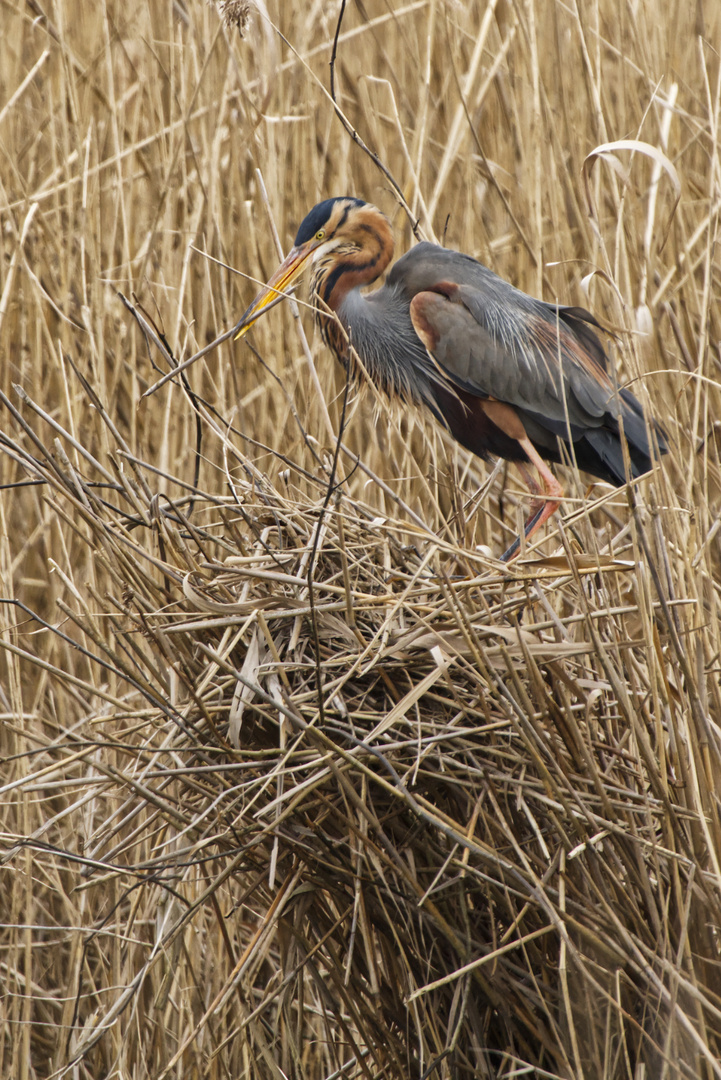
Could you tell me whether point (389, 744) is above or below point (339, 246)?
below

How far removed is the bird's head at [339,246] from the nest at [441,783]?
27.8 inches

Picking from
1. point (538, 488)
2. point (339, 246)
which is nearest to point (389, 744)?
point (538, 488)

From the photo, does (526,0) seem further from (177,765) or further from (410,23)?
(177,765)

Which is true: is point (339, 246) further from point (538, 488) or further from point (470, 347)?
point (538, 488)

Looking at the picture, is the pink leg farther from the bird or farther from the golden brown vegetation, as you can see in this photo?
the golden brown vegetation

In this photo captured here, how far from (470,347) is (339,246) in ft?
0.95

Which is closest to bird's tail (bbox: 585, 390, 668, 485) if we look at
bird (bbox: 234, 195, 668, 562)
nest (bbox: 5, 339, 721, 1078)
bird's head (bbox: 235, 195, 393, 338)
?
bird (bbox: 234, 195, 668, 562)

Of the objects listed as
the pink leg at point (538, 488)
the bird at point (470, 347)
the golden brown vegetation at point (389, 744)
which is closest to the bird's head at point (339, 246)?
the bird at point (470, 347)

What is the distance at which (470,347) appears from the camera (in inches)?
72.1

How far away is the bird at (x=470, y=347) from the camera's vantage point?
5.89 feet

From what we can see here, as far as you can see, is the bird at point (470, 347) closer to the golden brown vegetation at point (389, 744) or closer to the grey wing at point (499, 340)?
the grey wing at point (499, 340)

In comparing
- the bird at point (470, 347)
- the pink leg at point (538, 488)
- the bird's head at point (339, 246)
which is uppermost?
the bird's head at point (339, 246)

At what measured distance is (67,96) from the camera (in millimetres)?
1861

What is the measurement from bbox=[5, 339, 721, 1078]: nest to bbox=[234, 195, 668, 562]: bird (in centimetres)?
73
